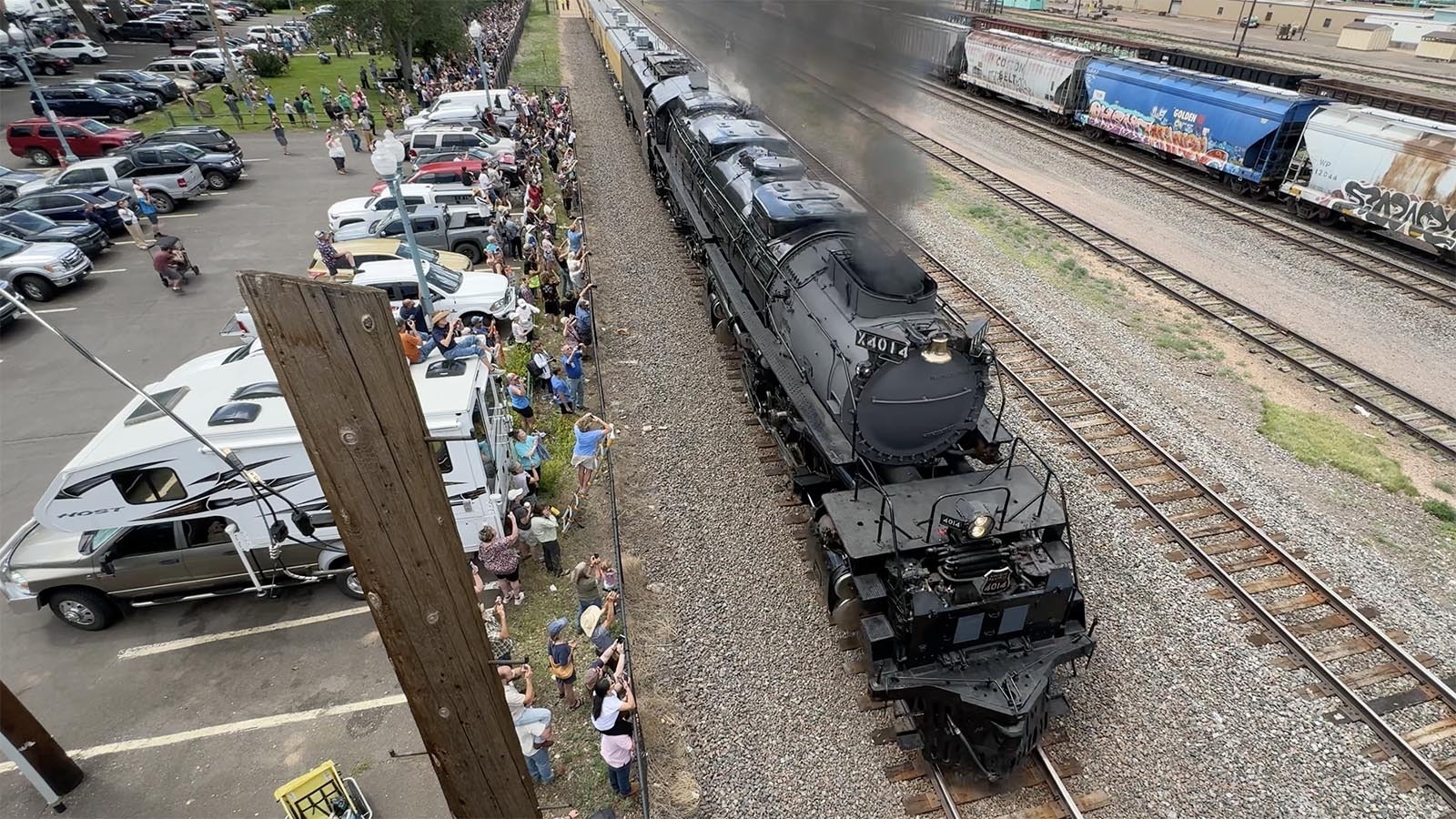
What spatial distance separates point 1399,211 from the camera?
16641mm

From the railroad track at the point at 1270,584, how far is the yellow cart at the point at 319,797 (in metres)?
8.95

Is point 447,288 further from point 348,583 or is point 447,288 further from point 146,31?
point 146,31

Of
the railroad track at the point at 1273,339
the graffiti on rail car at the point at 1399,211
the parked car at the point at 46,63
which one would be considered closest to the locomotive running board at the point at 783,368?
the railroad track at the point at 1273,339

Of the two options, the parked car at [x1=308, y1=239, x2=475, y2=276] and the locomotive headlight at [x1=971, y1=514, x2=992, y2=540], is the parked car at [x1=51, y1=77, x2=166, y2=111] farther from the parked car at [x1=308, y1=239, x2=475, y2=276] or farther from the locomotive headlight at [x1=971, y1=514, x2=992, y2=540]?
the locomotive headlight at [x1=971, y1=514, x2=992, y2=540]

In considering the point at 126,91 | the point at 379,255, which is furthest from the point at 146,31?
the point at 379,255

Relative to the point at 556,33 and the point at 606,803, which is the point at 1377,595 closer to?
the point at 606,803

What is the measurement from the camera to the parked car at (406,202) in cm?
1728

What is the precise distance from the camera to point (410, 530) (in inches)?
105

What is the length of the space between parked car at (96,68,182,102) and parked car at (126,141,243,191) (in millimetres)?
16052

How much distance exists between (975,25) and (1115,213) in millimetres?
27500

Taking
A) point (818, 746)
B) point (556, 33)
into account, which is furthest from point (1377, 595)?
point (556, 33)

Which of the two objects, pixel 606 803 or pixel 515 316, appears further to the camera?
pixel 515 316

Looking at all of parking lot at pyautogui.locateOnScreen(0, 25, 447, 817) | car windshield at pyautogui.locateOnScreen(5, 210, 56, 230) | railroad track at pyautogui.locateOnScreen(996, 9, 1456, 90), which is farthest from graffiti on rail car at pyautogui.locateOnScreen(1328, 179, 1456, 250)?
car windshield at pyautogui.locateOnScreen(5, 210, 56, 230)

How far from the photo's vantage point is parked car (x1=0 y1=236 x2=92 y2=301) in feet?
52.2
